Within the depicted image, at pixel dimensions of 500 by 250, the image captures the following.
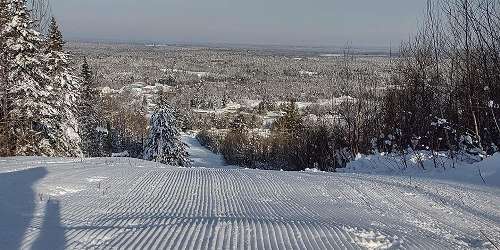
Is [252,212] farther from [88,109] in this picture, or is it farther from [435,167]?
[88,109]

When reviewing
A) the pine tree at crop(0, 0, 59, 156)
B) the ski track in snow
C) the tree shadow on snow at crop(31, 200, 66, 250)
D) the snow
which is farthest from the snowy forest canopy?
the snow

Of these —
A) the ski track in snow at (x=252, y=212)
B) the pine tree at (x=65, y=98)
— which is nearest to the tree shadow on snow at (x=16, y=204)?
the ski track in snow at (x=252, y=212)

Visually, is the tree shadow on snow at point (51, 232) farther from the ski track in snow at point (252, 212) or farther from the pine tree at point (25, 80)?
the pine tree at point (25, 80)

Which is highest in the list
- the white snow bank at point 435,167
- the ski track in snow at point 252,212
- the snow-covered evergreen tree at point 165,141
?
the ski track in snow at point 252,212

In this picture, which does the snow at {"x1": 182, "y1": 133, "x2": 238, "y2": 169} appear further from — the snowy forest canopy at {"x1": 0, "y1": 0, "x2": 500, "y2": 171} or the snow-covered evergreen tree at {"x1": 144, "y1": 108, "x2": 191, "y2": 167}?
the snowy forest canopy at {"x1": 0, "y1": 0, "x2": 500, "y2": 171}

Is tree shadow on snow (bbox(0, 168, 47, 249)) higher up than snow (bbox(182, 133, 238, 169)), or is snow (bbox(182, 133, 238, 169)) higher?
tree shadow on snow (bbox(0, 168, 47, 249))

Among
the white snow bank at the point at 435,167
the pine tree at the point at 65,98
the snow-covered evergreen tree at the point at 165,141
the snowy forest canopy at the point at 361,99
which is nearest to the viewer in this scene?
the white snow bank at the point at 435,167
